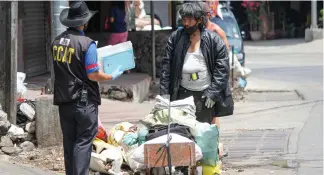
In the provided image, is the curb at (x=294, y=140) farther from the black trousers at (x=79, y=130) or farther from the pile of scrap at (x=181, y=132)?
the black trousers at (x=79, y=130)

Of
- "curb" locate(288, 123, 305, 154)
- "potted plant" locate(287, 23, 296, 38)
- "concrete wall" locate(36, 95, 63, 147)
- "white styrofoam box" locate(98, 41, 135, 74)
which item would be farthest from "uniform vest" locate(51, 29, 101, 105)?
"potted plant" locate(287, 23, 296, 38)

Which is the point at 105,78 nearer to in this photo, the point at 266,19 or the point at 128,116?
the point at 128,116

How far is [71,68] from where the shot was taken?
20.1 feet

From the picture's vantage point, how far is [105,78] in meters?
6.15

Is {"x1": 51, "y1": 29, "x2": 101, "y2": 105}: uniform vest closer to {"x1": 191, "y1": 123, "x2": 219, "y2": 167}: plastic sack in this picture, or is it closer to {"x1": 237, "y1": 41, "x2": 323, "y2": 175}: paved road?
{"x1": 191, "y1": 123, "x2": 219, "y2": 167}: plastic sack

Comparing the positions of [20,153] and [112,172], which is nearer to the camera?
[112,172]

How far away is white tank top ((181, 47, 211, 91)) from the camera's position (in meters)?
7.00

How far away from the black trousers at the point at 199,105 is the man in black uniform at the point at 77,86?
3.41 ft

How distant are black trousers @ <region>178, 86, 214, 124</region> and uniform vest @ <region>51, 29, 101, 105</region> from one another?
1197mm

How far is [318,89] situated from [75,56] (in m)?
9.98

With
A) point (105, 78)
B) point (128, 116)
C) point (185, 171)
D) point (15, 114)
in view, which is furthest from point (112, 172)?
point (128, 116)

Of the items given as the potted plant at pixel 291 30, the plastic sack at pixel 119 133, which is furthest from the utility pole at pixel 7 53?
the potted plant at pixel 291 30

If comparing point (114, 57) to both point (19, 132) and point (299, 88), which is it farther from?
point (299, 88)

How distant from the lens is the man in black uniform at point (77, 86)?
20.1ft
